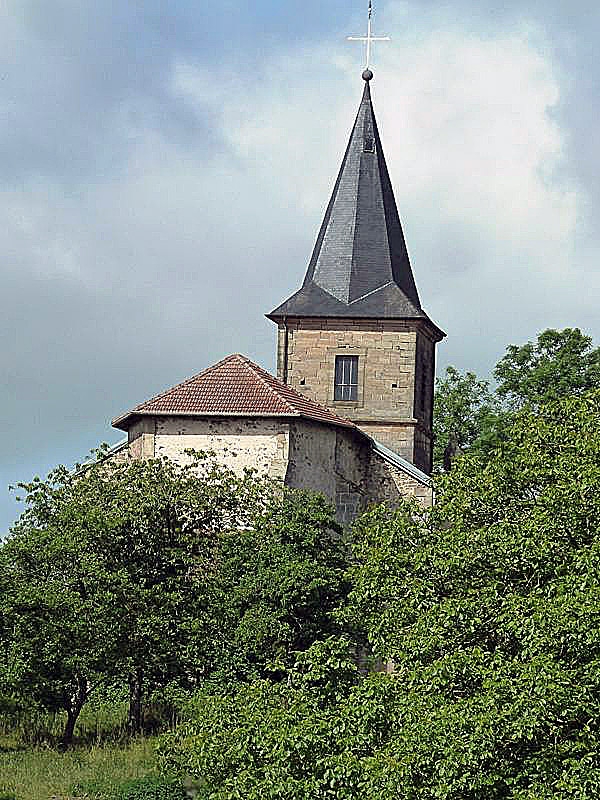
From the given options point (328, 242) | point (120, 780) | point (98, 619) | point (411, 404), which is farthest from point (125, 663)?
point (328, 242)

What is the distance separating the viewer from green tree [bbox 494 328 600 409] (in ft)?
131

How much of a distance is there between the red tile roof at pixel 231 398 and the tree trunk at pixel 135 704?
5.65 metres

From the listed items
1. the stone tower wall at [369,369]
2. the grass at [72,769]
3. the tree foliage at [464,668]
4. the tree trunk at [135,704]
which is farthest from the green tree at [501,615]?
the stone tower wall at [369,369]

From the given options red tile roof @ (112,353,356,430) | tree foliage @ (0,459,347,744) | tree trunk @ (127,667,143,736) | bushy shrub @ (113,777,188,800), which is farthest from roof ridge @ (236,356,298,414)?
bushy shrub @ (113,777,188,800)

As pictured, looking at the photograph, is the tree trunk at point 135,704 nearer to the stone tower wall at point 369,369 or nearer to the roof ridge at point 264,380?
the roof ridge at point 264,380

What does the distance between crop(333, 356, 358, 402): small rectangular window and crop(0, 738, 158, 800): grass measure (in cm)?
1447

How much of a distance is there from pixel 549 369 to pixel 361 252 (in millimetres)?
6302

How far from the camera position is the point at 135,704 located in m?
25.8

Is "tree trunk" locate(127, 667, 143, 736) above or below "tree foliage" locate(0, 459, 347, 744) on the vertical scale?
below

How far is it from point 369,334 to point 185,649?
1437cm

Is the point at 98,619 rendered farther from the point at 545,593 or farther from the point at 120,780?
the point at 545,593

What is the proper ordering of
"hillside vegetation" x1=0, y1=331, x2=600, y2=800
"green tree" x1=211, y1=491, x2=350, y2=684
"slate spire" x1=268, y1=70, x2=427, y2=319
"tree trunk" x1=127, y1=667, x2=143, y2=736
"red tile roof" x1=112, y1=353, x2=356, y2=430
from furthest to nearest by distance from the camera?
"slate spire" x1=268, y1=70, x2=427, y2=319 < "red tile roof" x1=112, y1=353, x2=356, y2=430 < "tree trunk" x1=127, y1=667, x2=143, y2=736 < "green tree" x1=211, y1=491, x2=350, y2=684 < "hillside vegetation" x1=0, y1=331, x2=600, y2=800

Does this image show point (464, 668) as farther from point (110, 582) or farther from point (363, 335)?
point (363, 335)

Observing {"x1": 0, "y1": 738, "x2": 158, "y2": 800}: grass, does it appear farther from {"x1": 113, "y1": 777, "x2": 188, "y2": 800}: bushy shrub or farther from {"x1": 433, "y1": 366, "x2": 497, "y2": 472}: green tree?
{"x1": 433, "y1": 366, "x2": 497, "y2": 472}: green tree
